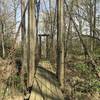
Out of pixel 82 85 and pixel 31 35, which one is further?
pixel 82 85

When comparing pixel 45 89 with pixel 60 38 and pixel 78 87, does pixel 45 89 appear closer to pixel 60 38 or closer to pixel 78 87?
pixel 60 38

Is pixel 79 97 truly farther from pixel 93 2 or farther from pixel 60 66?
pixel 93 2

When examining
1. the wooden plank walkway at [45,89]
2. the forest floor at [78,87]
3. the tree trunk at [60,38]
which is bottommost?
the forest floor at [78,87]

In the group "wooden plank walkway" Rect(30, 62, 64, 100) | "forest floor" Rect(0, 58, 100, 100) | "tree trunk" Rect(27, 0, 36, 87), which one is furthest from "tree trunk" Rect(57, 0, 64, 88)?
"forest floor" Rect(0, 58, 100, 100)

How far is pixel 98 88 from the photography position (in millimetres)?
7871

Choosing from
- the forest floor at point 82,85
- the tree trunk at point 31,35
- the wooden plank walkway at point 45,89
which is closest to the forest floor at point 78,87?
the forest floor at point 82,85

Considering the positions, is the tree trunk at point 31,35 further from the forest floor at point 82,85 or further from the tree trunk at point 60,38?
the forest floor at point 82,85

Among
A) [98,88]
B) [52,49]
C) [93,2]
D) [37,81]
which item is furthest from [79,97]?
[93,2]

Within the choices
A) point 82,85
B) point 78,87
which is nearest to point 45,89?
point 78,87

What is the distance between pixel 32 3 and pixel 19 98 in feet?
Result: 10.0

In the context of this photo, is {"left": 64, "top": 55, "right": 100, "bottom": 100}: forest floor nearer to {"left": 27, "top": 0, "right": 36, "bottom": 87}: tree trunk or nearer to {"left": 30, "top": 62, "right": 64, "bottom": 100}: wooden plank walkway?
{"left": 30, "top": 62, "right": 64, "bottom": 100}: wooden plank walkway

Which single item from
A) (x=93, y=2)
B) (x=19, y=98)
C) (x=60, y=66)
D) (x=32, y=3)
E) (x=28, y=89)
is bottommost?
(x=19, y=98)

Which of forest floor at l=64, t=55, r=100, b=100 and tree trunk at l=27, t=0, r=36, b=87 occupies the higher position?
tree trunk at l=27, t=0, r=36, b=87

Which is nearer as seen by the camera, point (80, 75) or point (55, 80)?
point (55, 80)
